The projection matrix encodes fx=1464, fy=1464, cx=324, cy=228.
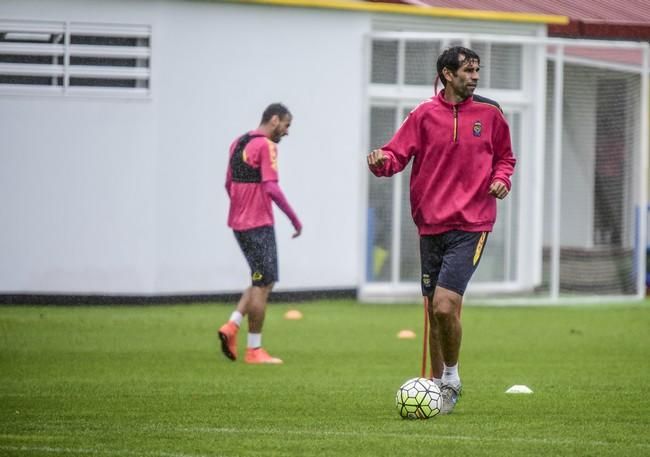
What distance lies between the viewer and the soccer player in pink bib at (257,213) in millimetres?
12844

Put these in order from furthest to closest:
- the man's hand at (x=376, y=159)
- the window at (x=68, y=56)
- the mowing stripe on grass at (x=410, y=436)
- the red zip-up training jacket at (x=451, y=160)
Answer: the window at (x=68, y=56), the red zip-up training jacket at (x=451, y=160), the man's hand at (x=376, y=159), the mowing stripe on grass at (x=410, y=436)

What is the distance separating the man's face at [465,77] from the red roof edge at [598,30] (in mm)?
12613

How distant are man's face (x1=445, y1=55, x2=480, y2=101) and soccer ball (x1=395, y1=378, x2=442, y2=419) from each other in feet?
5.99

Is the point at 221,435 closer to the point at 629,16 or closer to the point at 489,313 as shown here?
the point at 489,313

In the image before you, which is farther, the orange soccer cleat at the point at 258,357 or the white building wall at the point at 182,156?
the white building wall at the point at 182,156

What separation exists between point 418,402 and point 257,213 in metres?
4.49

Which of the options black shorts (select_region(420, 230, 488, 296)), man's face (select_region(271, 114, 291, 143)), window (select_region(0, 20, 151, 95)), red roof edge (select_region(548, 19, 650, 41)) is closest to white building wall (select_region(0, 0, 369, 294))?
window (select_region(0, 20, 151, 95))

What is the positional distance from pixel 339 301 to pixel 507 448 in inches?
488

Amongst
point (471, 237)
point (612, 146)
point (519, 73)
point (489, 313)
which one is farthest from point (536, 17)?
point (471, 237)

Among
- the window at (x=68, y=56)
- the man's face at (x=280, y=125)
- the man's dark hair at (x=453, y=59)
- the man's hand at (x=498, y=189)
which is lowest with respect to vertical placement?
the man's hand at (x=498, y=189)

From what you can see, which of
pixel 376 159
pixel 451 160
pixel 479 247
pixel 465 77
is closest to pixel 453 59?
pixel 465 77

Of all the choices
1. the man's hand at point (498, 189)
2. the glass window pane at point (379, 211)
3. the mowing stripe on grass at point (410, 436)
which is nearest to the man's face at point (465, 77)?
the man's hand at point (498, 189)

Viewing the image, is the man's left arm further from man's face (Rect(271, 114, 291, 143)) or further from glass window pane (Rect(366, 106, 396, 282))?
glass window pane (Rect(366, 106, 396, 282))

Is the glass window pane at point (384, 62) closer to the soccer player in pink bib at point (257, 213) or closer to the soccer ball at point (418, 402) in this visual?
the soccer player in pink bib at point (257, 213)
